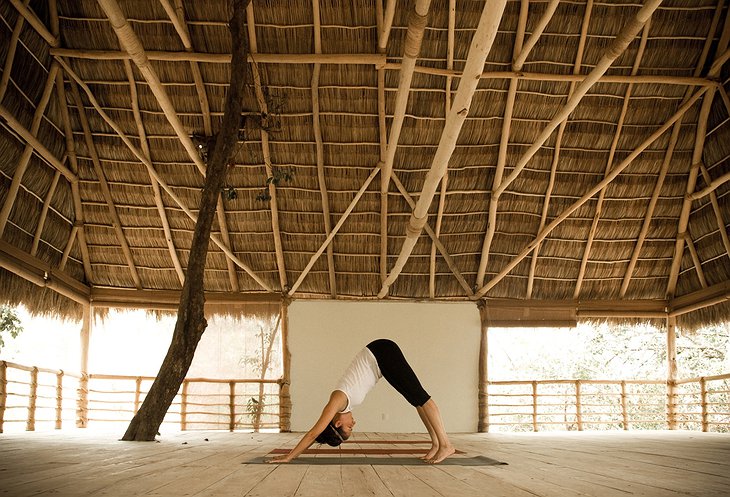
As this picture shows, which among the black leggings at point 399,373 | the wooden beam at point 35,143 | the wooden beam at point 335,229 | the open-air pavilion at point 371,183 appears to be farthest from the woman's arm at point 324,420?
the wooden beam at point 335,229

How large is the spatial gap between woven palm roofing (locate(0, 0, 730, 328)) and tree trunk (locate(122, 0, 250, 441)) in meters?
0.90

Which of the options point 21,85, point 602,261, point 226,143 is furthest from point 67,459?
point 602,261

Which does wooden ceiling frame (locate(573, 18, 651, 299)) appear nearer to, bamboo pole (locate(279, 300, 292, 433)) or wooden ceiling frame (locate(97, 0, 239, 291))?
bamboo pole (locate(279, 300, 292, 433))

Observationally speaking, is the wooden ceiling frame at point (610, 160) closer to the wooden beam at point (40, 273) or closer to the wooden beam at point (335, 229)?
the wooden beam at point (335, 229)

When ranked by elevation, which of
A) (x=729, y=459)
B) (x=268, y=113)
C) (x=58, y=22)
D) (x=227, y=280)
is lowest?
(x=729, y=459)

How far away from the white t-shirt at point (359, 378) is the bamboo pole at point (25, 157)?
193 inches

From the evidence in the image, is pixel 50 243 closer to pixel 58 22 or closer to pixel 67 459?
pixel 58 22

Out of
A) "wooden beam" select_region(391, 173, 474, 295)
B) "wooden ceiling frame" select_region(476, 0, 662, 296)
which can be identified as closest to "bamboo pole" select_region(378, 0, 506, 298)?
"wooden ceiling frame" select_region(476, 0, 662, 296)

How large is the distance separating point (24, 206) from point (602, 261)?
7023 mm

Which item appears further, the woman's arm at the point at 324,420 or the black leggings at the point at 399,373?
the black leggings at the point at 399,373

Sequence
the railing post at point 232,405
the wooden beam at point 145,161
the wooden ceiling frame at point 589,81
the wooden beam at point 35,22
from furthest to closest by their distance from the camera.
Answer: the railing post at point 232,405, the wooden beam at point 145,161, the wooden beam at point 35,22, the wooden ceiling frame at point 589,81

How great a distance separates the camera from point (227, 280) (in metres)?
9.59

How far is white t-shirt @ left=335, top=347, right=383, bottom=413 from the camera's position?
369 centimetres

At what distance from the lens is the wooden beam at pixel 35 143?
267 inches
